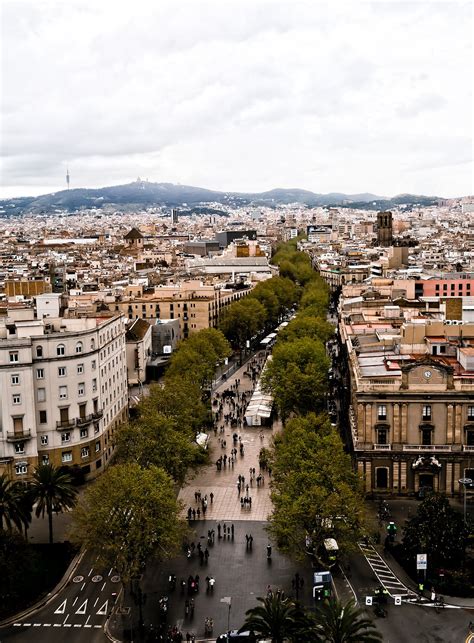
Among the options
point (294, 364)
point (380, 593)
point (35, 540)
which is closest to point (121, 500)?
point (35, 540)

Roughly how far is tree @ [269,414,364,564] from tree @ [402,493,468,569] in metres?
3.82

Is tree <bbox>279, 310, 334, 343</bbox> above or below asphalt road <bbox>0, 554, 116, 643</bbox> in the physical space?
above

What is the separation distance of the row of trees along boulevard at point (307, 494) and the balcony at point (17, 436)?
63.7 feet

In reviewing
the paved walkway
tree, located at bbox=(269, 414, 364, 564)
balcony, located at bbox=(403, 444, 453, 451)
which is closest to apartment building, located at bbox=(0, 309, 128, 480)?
the paved walkway

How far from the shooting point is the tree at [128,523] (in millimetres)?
41500

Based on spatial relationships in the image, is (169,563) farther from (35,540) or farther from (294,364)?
(294,364)

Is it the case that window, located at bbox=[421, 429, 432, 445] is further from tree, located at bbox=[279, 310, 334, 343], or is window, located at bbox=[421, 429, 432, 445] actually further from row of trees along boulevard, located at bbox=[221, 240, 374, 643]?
tree, located at bbox=[279, 310, 334, 343]

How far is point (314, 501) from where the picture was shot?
4453 cm

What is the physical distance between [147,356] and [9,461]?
45.3 metres

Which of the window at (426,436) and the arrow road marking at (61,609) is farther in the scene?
the window at (426,436)

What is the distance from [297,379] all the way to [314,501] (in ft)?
97.3

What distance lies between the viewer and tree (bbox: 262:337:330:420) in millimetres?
73625

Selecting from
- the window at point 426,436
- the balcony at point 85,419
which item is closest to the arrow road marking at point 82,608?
the balcony at point 85,419

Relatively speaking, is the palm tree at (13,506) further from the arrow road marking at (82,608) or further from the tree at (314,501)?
the tree at (314,501)
